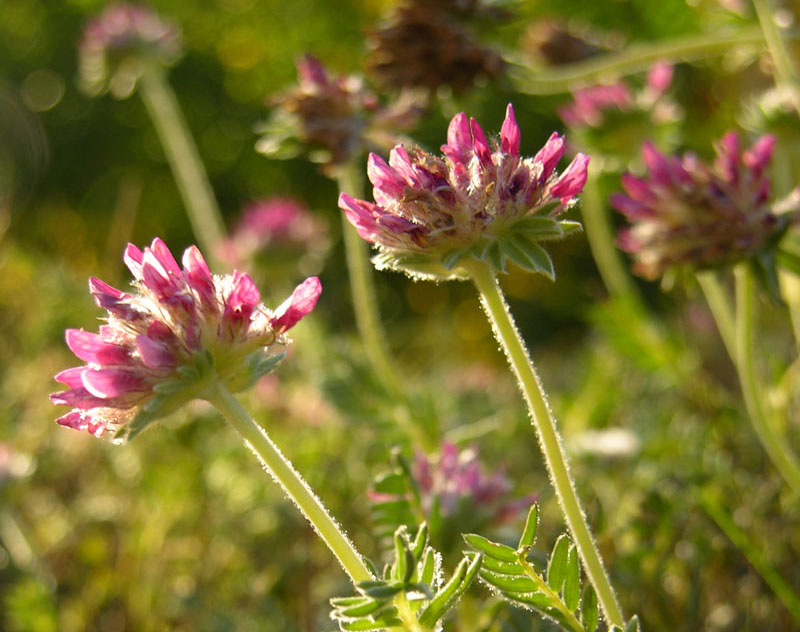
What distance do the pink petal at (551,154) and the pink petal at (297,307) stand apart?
0.23 meters

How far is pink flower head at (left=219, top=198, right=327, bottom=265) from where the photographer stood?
2.68m

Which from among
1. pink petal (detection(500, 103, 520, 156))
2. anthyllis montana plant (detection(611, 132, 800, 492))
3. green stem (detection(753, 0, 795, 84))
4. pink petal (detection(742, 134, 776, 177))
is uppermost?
pink petal (detection(500, 103, 520, 156))

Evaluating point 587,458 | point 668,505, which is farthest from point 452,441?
point 587,458

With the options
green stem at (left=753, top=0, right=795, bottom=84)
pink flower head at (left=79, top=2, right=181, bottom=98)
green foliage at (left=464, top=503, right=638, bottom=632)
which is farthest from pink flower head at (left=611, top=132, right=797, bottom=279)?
pink flower head at (left=79, top=2, right=181, bottom=98)

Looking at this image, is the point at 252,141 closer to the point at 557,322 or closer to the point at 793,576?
the point at 557,322

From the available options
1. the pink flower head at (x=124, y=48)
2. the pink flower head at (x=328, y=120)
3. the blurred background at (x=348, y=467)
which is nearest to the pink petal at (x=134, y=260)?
the blurred background at (x=348, y=467)

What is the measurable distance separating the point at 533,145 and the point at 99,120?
4.08 meters

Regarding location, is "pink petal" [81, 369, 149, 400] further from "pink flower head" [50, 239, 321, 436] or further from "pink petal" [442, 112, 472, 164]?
"pink petal" [442, 112, 472, 164]

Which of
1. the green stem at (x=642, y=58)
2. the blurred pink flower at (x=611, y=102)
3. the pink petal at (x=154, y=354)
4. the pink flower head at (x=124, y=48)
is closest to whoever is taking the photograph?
the pink petal at (x=154, y=354)

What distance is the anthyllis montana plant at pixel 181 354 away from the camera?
77 cm

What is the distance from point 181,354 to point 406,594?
0.28m

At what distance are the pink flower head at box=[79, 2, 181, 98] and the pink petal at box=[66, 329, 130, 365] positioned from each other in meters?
2.20

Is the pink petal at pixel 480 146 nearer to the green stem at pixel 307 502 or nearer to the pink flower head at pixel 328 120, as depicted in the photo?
the green stem at pixel 307 502

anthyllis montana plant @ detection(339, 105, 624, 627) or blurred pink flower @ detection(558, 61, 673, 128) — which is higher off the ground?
anthyllis montana plant @ detection(339, 105, 624, 627)
